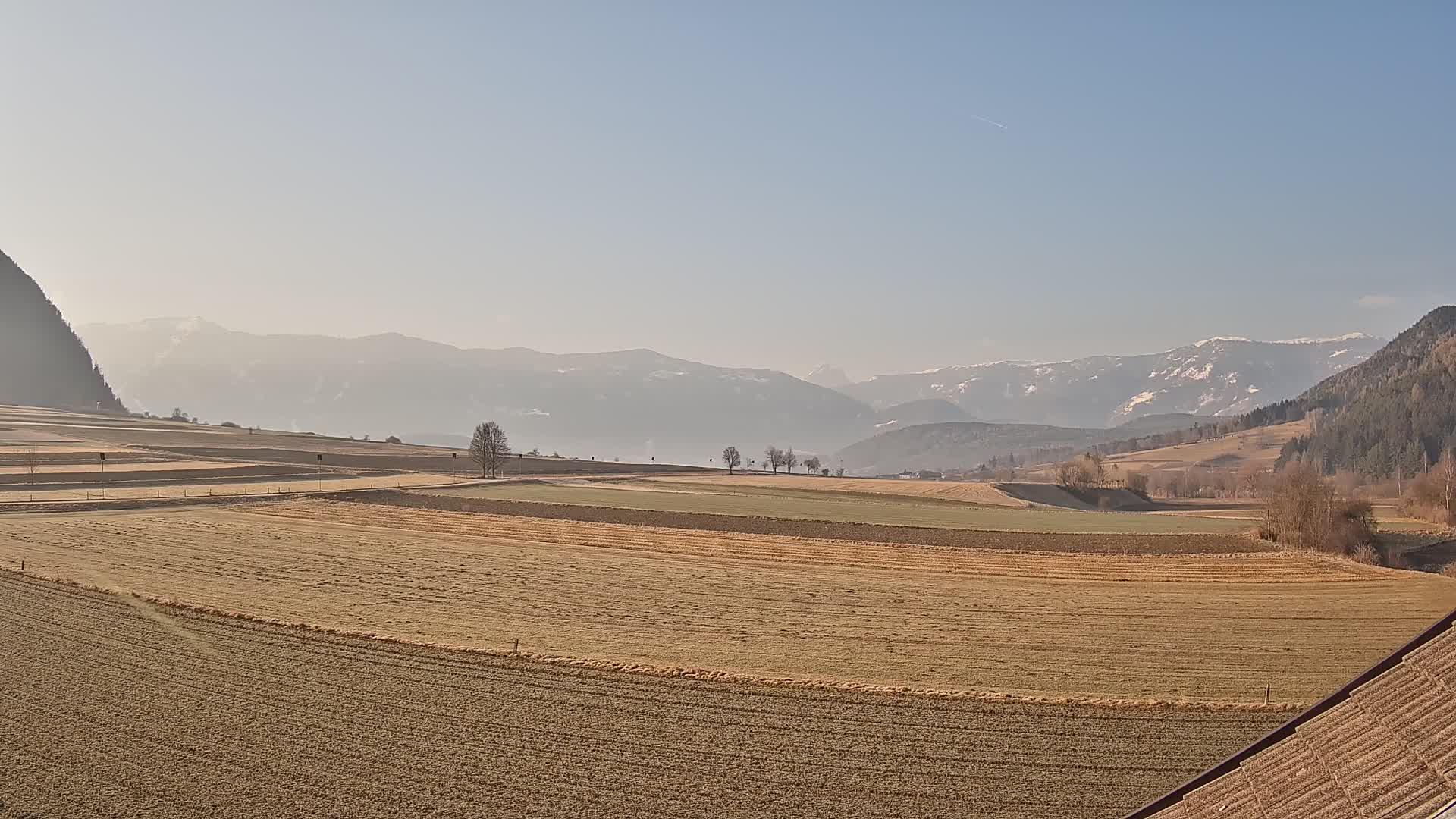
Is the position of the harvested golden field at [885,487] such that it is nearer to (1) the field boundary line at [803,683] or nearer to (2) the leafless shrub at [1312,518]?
(2) the leafless shrub at [1312,518]

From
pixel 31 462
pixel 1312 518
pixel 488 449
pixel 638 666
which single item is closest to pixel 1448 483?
pixel 1312 518

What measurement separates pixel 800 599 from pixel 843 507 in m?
49.2

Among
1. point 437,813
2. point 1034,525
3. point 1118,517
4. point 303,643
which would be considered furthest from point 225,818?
point 1118,517

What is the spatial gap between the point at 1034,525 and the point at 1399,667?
211 feet

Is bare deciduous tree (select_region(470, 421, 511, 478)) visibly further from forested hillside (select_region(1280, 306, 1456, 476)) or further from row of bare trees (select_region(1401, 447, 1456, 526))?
forested hillside (select_region(1280, 306, 1456, 476))

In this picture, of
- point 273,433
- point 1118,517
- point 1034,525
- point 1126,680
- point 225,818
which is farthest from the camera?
point 273,433

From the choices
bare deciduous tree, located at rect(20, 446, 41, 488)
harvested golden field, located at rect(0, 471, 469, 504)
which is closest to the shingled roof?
harvested golden field, located at rect(0, 471, 469, 504)

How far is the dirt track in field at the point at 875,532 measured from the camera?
2313 inches

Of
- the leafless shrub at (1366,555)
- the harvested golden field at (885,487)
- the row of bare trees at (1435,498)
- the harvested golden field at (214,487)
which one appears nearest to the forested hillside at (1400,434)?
the row of bare trees at (1435,498)

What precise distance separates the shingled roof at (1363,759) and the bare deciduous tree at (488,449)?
369ft

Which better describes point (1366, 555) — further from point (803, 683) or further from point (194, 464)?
point (194, 464)

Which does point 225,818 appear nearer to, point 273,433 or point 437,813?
point 437,813

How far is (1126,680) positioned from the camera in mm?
24297

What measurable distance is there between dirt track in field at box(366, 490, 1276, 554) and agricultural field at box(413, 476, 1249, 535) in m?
3.29
